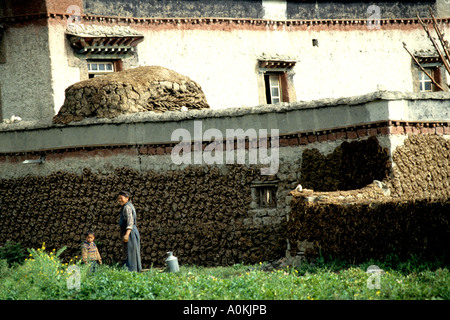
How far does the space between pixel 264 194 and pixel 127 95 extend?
410 centimetres

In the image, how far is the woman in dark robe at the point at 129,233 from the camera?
47.3 feet

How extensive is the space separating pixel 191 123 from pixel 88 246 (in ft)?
12.4

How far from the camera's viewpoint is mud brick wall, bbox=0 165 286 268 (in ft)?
55.7

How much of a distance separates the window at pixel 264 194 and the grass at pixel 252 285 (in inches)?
123

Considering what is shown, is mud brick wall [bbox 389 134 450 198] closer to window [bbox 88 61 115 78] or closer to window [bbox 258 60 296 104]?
window [bbox 258 60 296 104]

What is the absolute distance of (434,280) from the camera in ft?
37.2

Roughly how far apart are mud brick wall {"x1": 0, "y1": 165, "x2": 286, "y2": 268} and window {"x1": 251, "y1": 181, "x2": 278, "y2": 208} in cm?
15

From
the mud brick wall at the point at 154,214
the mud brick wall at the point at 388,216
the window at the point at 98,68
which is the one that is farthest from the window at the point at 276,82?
the mud brick wall at the point at 388,216

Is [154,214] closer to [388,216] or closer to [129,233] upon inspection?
[129,233]

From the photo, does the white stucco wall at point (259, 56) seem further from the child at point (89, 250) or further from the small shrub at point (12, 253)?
the child at point (89, 250)

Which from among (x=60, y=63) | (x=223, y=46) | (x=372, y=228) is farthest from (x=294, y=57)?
(x=372, y=228)

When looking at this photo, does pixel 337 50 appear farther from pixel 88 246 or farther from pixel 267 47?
pixel 88 246

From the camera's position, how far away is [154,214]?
57.8 feet

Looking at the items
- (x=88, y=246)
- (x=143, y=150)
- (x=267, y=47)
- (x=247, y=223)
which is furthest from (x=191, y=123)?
(x=267, y=47)
